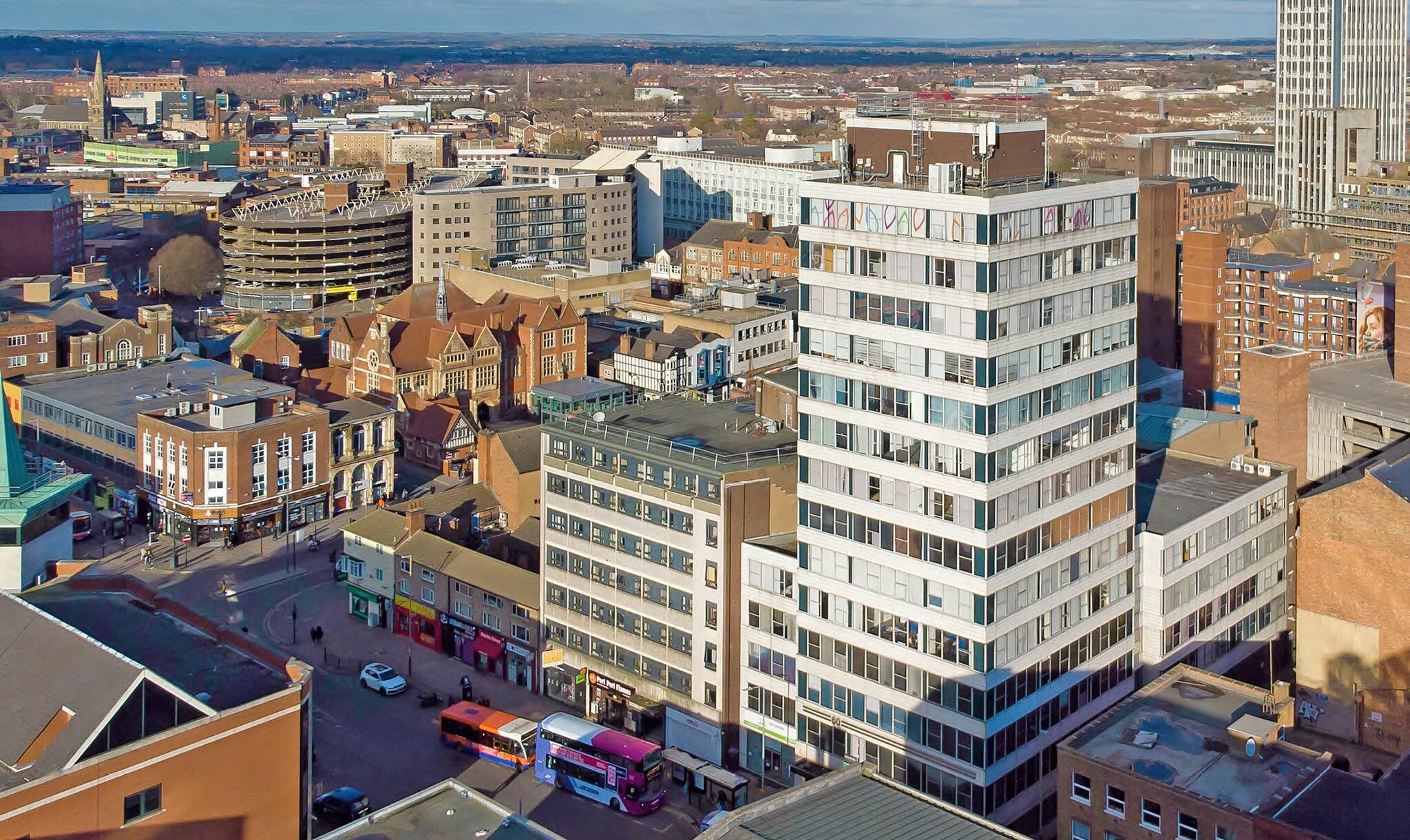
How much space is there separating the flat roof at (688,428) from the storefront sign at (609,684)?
9670mm

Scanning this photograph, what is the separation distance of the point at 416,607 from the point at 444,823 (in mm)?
34637

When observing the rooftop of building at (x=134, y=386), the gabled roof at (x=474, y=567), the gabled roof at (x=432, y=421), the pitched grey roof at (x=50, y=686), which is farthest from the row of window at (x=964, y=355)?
→ the gabled roof at (x=432, y=421)

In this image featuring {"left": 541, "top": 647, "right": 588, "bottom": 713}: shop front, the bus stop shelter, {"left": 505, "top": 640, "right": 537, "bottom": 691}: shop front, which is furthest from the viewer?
{"left": 505, "top": 640, "right": 537, "bottom": 691}: shop front

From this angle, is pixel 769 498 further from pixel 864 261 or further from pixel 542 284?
pixel 542 284

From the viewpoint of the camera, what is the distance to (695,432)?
2552 inches

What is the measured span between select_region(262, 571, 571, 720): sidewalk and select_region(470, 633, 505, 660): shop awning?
945 mm

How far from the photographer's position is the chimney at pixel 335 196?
6909 inches

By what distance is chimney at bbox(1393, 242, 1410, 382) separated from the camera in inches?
3312

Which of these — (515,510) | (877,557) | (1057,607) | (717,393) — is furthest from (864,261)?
(717,393)

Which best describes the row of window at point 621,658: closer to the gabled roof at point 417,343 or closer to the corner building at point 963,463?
the corner building at point 963,463

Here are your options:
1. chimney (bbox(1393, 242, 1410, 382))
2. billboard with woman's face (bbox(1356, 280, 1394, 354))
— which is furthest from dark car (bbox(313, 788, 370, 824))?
billboard with woman's face (bbox(1356, 280, 1394, 354))

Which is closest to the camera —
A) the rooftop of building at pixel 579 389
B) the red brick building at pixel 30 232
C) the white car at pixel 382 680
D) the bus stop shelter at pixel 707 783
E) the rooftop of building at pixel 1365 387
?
the bus stop shelter at pixel 707 783

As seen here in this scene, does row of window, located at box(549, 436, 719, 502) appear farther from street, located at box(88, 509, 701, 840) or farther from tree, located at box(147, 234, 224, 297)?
tree, located at box(147, 234, 224, 297)

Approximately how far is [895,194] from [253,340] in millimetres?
79705
